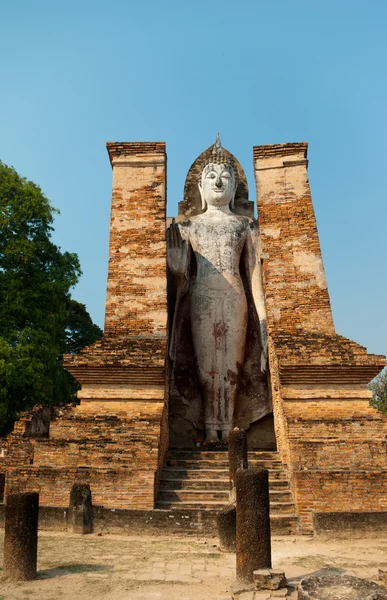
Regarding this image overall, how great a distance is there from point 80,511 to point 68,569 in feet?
6.32

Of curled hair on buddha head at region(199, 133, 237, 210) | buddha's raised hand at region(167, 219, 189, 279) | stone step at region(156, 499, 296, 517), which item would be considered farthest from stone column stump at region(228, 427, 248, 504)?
curled hair on buddha head at region(199, 133, 237, 210)

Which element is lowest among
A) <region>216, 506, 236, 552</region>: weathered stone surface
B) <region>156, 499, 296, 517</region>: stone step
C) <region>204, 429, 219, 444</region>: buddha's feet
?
<region>216, 506, 236, 552</region>: weathered stone surface

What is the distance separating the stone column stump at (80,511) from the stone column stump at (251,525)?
2.95 meters

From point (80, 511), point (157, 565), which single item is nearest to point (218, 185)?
point (80, 511)

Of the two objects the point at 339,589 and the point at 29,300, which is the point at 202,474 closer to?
the point at 339,589

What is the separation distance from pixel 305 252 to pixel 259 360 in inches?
103

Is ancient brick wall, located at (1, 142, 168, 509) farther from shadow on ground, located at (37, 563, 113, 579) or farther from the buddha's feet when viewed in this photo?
shadow on ground, located at (37, 563, 113, 579)

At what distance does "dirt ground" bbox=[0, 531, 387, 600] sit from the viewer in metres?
4.92

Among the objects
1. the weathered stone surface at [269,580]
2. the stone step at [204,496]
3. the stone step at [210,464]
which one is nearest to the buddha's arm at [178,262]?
the stone step at [210,464]

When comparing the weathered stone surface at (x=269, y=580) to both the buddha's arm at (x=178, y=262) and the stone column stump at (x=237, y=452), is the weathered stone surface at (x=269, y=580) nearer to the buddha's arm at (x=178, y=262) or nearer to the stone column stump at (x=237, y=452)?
Result: the stone column stump at (x=237, y=452)

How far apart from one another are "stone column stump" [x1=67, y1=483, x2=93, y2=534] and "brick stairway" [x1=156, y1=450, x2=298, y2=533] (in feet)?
4.00

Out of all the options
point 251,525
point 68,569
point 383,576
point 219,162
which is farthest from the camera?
point 219,162

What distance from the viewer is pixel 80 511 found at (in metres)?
7.51

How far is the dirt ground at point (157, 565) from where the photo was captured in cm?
492
